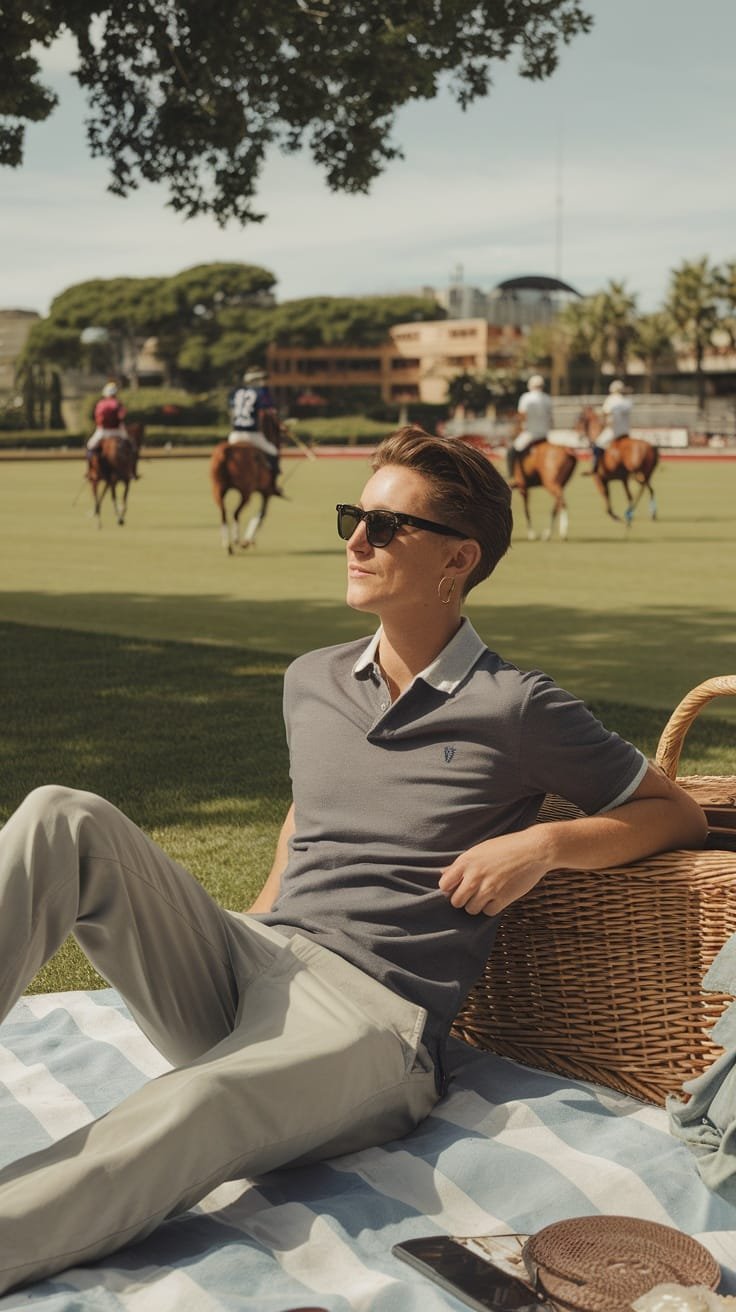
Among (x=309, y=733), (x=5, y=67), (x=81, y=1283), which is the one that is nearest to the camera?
(x=81, y=1283)

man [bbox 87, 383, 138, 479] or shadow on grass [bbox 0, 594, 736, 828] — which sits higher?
man [bbox 87, 383, 138, 479]

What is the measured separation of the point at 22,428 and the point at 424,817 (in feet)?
318

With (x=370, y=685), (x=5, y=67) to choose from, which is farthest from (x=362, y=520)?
(x=5, y=67)

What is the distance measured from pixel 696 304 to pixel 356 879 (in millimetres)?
117268

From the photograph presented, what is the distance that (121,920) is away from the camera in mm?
3029

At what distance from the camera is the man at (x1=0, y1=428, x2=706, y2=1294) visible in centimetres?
286

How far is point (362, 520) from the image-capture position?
134 inches

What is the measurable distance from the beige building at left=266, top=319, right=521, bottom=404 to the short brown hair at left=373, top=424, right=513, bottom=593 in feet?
448

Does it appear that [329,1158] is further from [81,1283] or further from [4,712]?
[4,712]

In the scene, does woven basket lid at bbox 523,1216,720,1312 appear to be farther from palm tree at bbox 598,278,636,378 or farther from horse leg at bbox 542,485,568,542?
palm tree at bbox 598,278,636,378

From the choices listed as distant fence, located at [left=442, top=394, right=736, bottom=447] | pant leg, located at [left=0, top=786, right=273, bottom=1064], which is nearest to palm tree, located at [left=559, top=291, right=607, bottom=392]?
distant fence, located at [left=442, top=394, right=736, bottom=447]

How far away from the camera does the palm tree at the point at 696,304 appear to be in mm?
114312

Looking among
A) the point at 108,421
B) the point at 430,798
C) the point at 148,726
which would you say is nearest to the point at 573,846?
the point at 430,798

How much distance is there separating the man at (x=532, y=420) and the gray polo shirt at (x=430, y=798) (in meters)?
18.1
